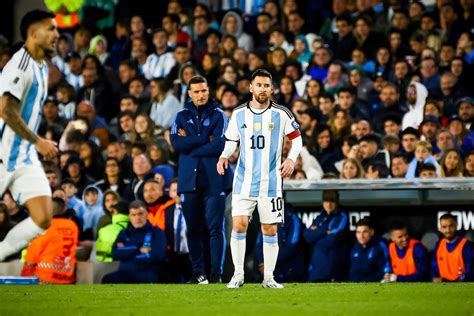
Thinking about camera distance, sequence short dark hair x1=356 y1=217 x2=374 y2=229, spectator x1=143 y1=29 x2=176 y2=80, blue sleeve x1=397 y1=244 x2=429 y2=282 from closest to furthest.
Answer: blue sleeve x1=397 y1=244 x2=429 y2=282 < short dark hair x1=356 y1=217 x2=374 y2=229 < spectator x1=143 y1=29 x2=176 y2=80

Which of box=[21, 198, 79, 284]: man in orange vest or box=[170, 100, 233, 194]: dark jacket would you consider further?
box=[21, 198, 79, 284]: man in orange vest

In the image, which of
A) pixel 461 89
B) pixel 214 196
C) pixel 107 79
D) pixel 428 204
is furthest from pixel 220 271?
pixel 107 79

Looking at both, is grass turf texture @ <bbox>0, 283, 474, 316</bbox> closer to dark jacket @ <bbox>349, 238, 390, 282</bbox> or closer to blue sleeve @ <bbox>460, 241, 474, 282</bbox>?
blue sleeve @ <bbox>460, 241, 474, 282</bbox>

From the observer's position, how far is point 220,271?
12266 millimetres

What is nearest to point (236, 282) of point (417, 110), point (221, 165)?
point (221, 165)

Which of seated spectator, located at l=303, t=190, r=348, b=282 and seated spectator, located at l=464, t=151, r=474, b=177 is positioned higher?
seated spectator, located at l=464, t=151, r=474, b=177

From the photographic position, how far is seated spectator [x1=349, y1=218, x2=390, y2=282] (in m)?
12.9

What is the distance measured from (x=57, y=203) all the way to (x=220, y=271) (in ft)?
10.7

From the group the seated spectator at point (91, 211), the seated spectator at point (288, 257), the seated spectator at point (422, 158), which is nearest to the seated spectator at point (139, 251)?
the seated spectator at point (288, 257)

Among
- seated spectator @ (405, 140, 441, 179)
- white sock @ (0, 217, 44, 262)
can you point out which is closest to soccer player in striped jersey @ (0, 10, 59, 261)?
white sock @ (0, 217, 44, 262)

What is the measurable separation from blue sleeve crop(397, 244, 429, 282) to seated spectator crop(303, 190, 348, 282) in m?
0.86

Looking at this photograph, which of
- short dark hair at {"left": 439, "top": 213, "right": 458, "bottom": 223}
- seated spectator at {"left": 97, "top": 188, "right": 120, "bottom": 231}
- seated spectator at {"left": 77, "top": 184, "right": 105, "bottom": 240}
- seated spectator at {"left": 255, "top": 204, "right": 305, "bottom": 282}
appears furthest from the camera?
Result: seated spectator at {"left": 77, "top": 184, "right": 105, "bottom": 240}

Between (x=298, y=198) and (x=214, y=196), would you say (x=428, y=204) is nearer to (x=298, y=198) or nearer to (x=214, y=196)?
(x=298, y=198)

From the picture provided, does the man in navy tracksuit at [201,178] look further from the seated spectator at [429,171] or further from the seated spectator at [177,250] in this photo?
the seated spectator at [429,171]
